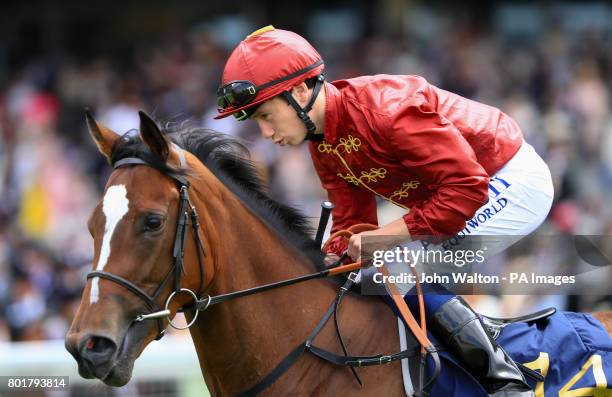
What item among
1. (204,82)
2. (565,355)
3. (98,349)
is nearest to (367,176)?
(565,355)

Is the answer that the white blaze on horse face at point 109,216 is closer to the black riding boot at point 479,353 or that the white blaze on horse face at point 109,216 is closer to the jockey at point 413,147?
the jockey at point 413,147

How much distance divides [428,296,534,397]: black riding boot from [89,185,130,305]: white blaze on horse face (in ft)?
4.09

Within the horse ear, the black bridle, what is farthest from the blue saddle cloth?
the horse ear

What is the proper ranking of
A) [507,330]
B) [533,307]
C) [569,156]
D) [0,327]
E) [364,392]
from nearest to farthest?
[364,392] < [507,330] < [533,307] < [0,327] < [569,156]

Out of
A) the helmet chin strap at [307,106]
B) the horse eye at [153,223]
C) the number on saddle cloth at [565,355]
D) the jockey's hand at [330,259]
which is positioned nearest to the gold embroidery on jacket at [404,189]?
the jockey's hand at [330,259]

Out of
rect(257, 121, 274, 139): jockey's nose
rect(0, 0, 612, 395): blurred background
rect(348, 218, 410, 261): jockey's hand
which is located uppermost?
rect(257, 121, 274, 139): jockey's nose

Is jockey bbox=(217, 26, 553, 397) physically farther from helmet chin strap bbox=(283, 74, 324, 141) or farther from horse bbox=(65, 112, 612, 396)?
horse bbox=(65, 112, 612, 396)

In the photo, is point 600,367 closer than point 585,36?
Yes

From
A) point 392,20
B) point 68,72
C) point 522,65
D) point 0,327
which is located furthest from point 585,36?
point 0,327

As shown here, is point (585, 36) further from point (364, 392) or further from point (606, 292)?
point (364, 392)

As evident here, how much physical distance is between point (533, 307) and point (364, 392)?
2407 mm

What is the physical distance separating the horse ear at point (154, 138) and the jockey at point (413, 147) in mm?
343

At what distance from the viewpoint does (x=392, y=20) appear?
12.2 meters

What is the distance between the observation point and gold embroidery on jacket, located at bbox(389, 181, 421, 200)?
4.02m
